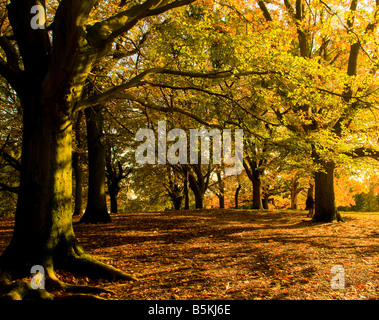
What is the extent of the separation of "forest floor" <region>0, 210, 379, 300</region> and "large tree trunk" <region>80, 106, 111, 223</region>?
122 cm

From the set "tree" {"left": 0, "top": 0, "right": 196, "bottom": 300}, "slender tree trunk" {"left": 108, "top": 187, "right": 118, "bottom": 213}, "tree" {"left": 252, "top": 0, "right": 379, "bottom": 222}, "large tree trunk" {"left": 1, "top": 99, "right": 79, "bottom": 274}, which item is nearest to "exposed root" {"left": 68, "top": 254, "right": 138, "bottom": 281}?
"tree" {"left": 0, "top": 0, "right": 196, "bottom": 300}

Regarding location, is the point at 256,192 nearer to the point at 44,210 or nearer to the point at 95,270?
the point at 95,270

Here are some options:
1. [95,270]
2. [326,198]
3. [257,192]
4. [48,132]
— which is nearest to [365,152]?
[326,198]

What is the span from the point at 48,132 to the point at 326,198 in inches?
484

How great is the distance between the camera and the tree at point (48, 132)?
518 centimetres

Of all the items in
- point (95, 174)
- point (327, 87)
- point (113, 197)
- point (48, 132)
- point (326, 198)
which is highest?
point (327, 87)

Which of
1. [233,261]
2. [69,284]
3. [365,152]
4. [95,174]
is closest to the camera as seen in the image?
[69,284]

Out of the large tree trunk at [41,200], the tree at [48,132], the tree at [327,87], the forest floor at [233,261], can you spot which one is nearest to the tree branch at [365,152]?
the tree at [327,87]

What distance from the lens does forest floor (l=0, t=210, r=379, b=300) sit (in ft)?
15.0

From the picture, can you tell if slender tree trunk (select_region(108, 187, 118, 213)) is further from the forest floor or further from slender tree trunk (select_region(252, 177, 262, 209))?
the forest floor

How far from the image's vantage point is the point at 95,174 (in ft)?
39.0

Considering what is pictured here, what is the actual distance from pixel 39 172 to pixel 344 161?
8.74 metres
